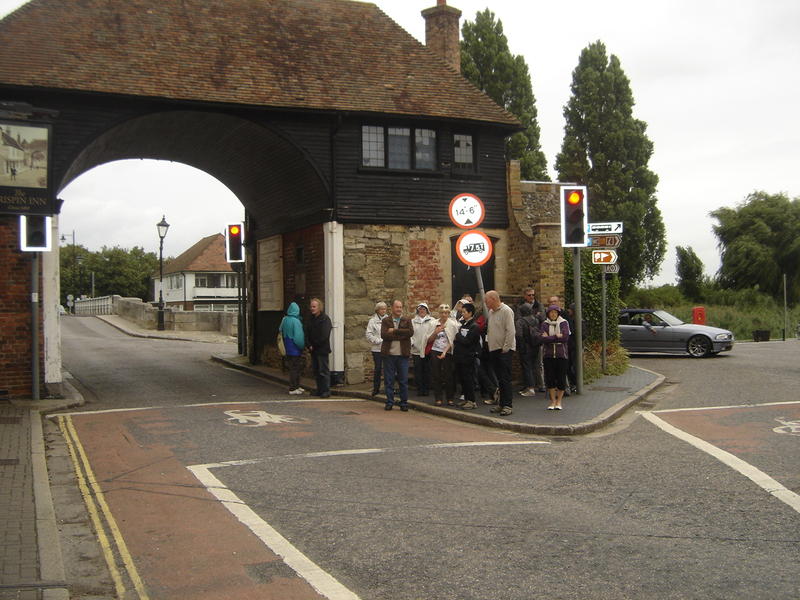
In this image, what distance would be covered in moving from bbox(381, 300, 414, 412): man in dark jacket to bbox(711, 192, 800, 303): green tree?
44.9 m

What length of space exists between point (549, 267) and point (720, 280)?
137ft

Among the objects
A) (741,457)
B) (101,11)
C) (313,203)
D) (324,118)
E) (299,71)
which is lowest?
(741,457)

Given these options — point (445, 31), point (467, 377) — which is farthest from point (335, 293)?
point (445, 31)

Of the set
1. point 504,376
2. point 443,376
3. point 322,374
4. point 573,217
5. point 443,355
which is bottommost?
point 322,374

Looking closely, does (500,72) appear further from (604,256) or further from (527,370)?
(527,370)

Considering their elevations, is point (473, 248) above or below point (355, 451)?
above

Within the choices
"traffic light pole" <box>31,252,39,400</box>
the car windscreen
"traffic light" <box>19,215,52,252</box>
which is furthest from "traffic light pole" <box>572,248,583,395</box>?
the car windscreen

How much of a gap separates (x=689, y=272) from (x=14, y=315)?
4828 centimetres

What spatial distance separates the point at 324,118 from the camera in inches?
690

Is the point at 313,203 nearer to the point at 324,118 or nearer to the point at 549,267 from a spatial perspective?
the point at 324,118

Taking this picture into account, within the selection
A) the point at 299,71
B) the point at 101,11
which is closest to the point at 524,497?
the point at 299,71

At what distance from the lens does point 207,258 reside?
8331 cm

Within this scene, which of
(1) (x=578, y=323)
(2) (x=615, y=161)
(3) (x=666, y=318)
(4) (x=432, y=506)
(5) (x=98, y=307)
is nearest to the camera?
(4) (x=432, y=506)

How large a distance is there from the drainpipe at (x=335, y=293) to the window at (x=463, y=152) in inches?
134
